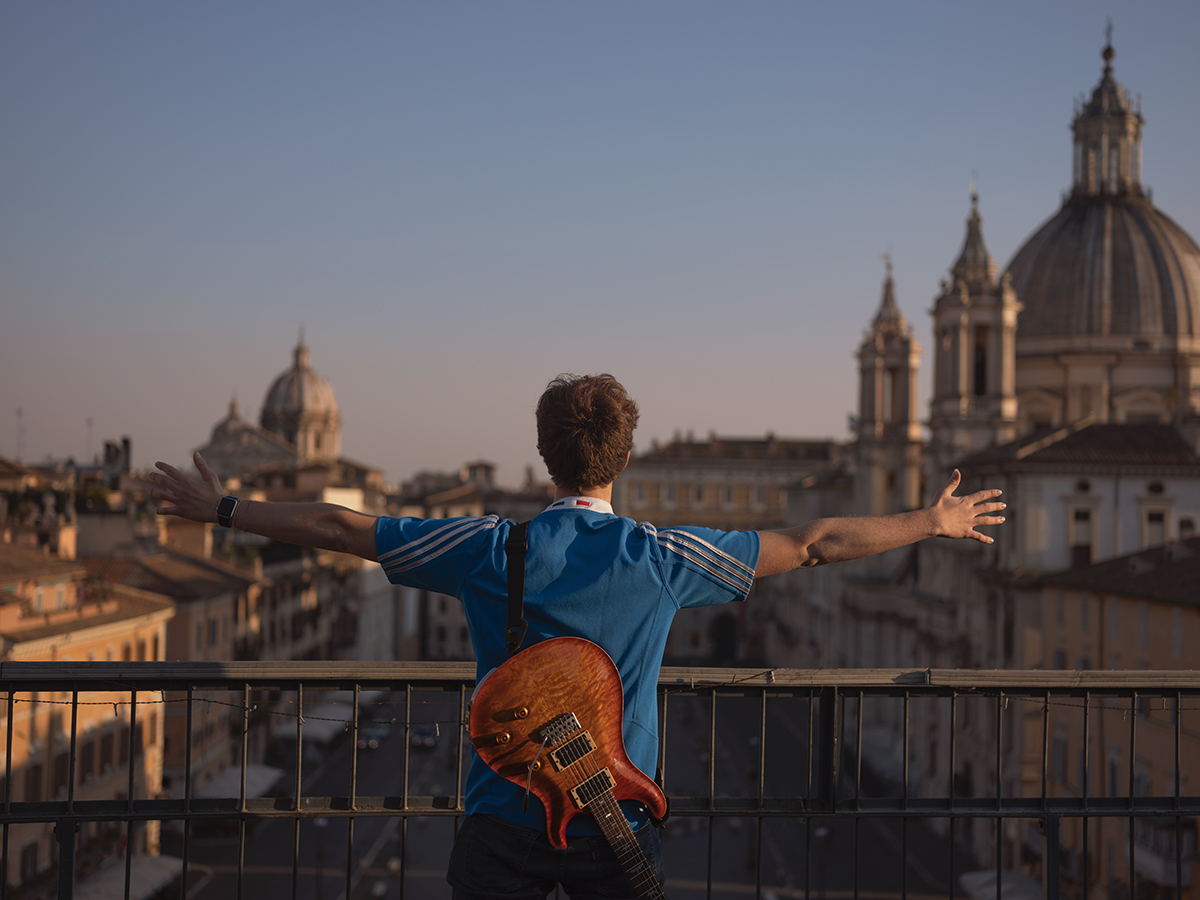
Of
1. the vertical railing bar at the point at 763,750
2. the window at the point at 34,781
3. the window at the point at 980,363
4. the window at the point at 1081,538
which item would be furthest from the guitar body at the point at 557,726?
the window at the point at 980,363

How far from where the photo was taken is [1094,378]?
180ft

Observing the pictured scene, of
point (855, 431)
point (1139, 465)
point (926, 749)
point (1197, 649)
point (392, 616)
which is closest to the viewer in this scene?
point (1197, 649)

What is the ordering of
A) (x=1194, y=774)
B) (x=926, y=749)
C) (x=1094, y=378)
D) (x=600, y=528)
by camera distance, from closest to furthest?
(x=600, y=528), (x=1194, y=774), (x=926, y=749), (x=1094, y=378)

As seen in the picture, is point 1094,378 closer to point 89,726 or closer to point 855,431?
point 855,431

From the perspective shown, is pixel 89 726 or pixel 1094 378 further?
pixel 1094 378

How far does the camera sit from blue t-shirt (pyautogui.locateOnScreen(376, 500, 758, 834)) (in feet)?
12.3

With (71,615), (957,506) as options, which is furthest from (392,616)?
(957,506)

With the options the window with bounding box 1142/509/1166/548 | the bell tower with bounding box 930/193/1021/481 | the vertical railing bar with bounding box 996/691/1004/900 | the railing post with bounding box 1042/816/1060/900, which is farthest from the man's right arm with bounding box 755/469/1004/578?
the bell tower with bounding box 930/193/1021/481

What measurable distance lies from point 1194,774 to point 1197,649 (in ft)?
10.3

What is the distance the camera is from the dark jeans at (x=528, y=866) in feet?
12.5

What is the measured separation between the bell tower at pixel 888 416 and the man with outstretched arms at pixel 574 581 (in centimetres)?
5902

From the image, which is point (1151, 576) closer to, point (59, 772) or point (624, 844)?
point (59, 772)

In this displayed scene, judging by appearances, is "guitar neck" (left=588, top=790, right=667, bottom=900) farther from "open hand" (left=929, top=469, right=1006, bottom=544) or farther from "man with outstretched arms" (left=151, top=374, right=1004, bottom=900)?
"open hand" (left=929, top=469, right=1006, bottom=544)

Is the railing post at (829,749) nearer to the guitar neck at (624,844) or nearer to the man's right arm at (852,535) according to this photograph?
the man's right arm at (852,535)
